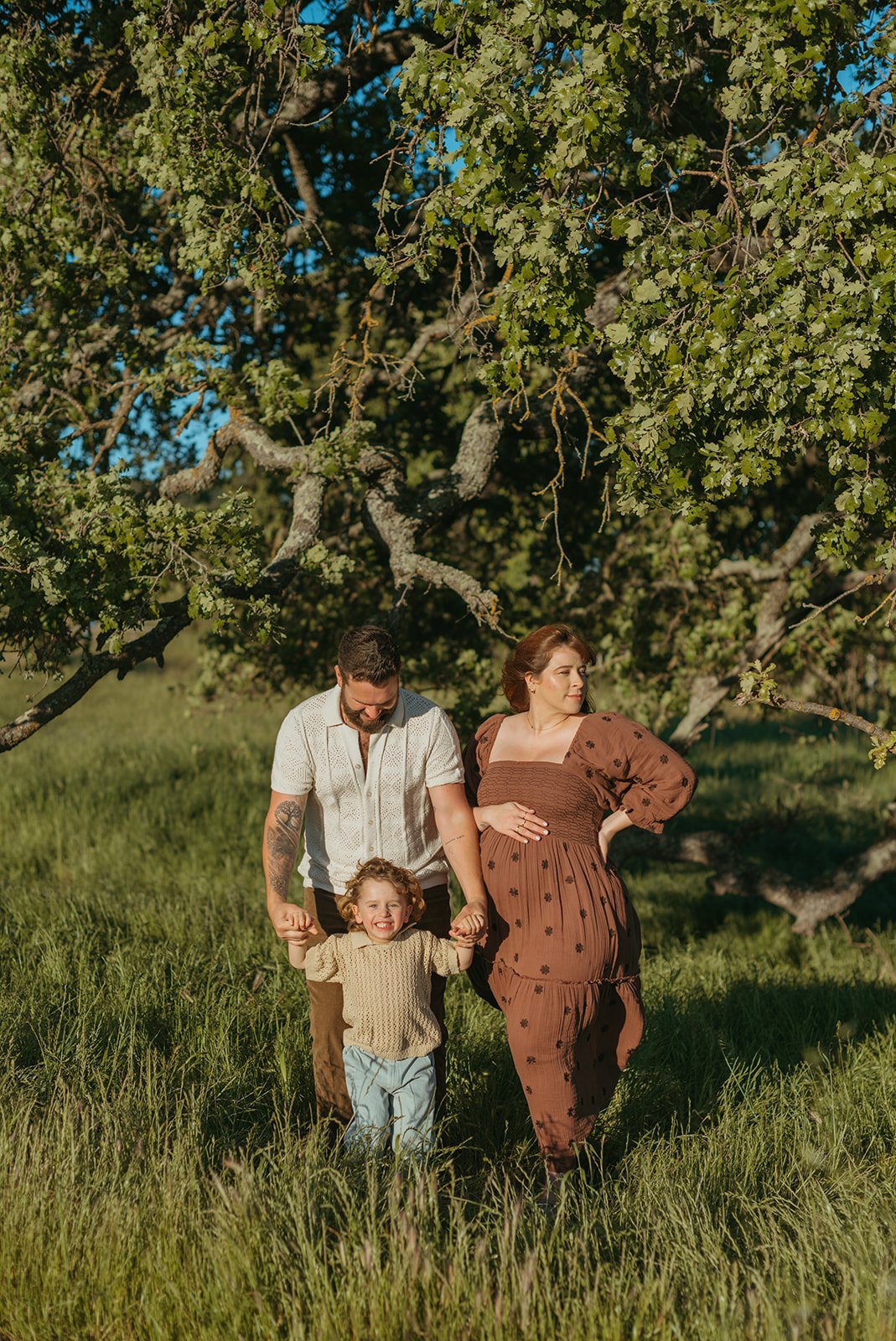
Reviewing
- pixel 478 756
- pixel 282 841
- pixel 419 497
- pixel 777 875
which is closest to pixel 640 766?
pixel 478 756

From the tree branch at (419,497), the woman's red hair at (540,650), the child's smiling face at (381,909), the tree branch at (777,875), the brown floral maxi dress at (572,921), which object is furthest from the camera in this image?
the tree branch at (777,875)

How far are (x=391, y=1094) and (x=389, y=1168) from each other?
11.6 inches

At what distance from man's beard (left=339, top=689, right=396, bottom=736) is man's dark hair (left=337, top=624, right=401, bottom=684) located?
16cm

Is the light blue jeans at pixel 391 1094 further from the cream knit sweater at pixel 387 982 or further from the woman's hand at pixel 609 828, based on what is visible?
the woman's hand at pixel 609 828

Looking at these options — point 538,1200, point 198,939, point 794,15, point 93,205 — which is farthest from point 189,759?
point 794,15

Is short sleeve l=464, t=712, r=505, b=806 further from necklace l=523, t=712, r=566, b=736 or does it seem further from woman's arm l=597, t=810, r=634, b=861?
woman's arm l=597, t=810, r=634, b=861

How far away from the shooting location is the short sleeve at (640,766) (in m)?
4.12

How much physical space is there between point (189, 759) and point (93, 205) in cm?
712

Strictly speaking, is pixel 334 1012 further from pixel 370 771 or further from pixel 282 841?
pixel 370 771

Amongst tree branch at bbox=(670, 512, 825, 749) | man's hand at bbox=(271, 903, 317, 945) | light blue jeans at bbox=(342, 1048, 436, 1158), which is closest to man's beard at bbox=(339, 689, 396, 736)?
man's hand at bbox=(271, 903, 317, 945)

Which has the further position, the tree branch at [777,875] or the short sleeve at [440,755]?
the tree branch at [777,875]

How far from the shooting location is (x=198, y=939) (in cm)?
687

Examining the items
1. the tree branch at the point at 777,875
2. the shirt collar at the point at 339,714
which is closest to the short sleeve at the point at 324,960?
the shirt collar at the point at 339,714

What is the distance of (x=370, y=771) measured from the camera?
415cm
